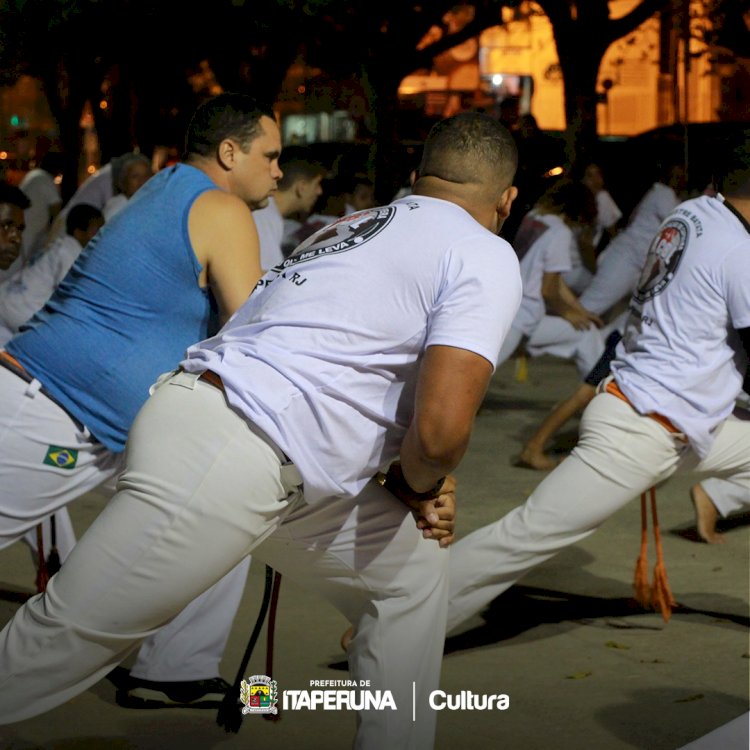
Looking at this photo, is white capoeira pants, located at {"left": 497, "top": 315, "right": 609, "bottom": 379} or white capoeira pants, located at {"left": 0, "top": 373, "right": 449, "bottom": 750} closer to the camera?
white capoeira pants, located at {"left": 0, "top": 373, "right": 449, "bottom": 750}

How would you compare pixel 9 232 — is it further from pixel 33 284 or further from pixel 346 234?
pixel 346 234

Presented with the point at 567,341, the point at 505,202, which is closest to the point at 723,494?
the point at 567,341

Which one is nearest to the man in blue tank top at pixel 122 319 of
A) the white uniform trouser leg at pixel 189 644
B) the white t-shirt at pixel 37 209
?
the white uniform trouser leg at pixel 189 644

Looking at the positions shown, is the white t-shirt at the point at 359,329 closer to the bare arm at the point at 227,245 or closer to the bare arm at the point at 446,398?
the bare arm at the point at 446,398

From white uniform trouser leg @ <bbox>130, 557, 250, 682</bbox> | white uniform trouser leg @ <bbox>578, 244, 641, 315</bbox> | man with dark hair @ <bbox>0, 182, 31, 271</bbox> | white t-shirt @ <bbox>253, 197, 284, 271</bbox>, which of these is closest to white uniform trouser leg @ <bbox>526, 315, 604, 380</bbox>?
white uniform trouser leg @ <bbox>578, 244, 641, 315</bbox>

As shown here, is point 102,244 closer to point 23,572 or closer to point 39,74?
point 23,572

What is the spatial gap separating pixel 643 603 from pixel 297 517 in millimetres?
2458

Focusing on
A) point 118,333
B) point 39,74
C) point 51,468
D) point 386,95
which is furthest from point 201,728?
point 39,74

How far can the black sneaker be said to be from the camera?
4.68 metres

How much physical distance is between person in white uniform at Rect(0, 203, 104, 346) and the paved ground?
115 centimetres

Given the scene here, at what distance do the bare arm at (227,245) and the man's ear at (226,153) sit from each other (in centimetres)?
31

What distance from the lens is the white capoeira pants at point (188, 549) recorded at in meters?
3.18

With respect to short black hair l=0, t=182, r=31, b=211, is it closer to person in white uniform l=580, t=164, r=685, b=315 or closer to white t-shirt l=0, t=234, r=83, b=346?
white t-shirt l=0, t=234, r=83, b=346

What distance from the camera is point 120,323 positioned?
165 inches
